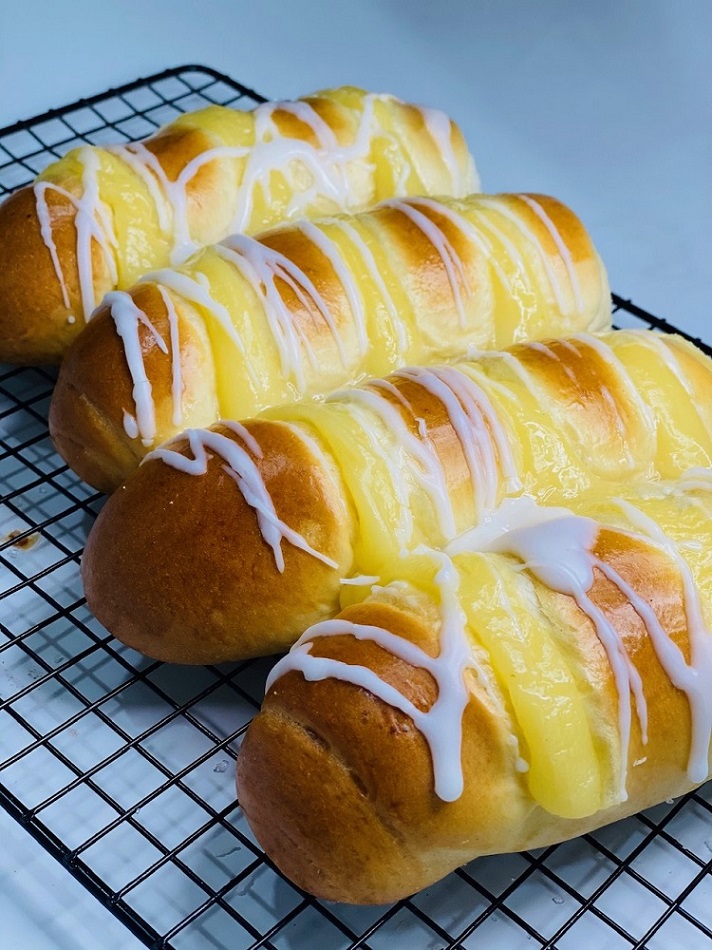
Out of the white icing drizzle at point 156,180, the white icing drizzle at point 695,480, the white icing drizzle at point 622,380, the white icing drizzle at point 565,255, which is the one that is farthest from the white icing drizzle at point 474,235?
the white icing drizzle at point 695,480

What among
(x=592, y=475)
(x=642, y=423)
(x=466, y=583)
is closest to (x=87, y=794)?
(x=466, y=583)

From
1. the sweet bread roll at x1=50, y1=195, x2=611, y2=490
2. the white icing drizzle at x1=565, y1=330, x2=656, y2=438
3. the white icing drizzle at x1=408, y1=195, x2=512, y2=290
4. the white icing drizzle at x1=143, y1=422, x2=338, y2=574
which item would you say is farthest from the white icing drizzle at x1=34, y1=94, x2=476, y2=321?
the white icing drizzle at x1=565, y1=330, x2=656, y2=438

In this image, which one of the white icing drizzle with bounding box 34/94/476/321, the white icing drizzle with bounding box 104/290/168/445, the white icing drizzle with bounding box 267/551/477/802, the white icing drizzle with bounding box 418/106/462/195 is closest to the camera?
the white icing drizzle with bounding box 267/551/477/802

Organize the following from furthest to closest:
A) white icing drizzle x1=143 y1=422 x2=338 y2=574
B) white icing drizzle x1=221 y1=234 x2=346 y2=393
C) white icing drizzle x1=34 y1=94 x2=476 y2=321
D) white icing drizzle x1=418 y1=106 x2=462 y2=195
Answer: white icing drizzle x1=418 y1=106 x2=462 y2=195, white icing drizzle x1=34 y1=94 x2=476 y2=321, white icing drizzle x1=221 y1=234 x2=346 y2=393, white icing drizzle x1=143 y1=422 x2=338 y2=574

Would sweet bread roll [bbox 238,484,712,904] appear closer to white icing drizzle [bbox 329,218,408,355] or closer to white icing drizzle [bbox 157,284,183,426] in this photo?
white icing drizzle [bbox 157,284,183,426]

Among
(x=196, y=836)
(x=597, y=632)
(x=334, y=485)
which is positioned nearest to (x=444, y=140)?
(x=334, y=485)

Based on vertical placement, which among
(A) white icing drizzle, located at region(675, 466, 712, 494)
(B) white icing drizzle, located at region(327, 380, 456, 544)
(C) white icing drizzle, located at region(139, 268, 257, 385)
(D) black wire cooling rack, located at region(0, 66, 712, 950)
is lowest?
(D) black wire cooling rack, located at region(0, 66, 712, 950)

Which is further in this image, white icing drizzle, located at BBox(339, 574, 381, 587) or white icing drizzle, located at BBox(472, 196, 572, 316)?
white icing drizzle, located at BBox(472, 196, 572, 316)
